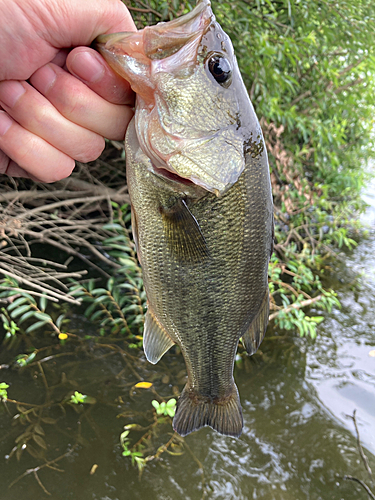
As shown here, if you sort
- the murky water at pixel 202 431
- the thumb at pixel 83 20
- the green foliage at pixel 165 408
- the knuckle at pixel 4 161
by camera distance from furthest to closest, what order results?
1. the green foliage at pixel 165 408
2. the murky water at pixel 202 431
3. the knuckle at pixel 4 161
4. the thumb at pixel 83 20

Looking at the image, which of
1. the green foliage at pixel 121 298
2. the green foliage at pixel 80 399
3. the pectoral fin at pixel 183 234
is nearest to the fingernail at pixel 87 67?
the pectoral fin at pixel 183 234

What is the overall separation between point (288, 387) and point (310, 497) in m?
0.89

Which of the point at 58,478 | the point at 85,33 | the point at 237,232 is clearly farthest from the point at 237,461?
the point at 85,33

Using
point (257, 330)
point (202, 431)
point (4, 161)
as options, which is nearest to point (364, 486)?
point (202, 431)

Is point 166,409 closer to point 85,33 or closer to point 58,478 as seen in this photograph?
point 58,478

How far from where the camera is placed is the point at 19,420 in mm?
2418

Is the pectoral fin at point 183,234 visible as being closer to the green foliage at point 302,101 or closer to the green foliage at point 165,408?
the green foliage at point 165,408

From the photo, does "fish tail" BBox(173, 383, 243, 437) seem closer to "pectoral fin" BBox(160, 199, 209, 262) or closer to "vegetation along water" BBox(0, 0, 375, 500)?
"pectoral fin" BBox(160, 199, 209, 262)

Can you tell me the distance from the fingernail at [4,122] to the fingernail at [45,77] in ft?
0.44

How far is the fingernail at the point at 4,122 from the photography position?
101 cm

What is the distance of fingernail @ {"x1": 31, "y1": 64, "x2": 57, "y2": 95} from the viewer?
0.95m

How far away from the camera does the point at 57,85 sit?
962 mm

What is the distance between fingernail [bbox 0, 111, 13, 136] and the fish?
1.07ft

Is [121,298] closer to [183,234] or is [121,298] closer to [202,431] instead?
[202,431]
